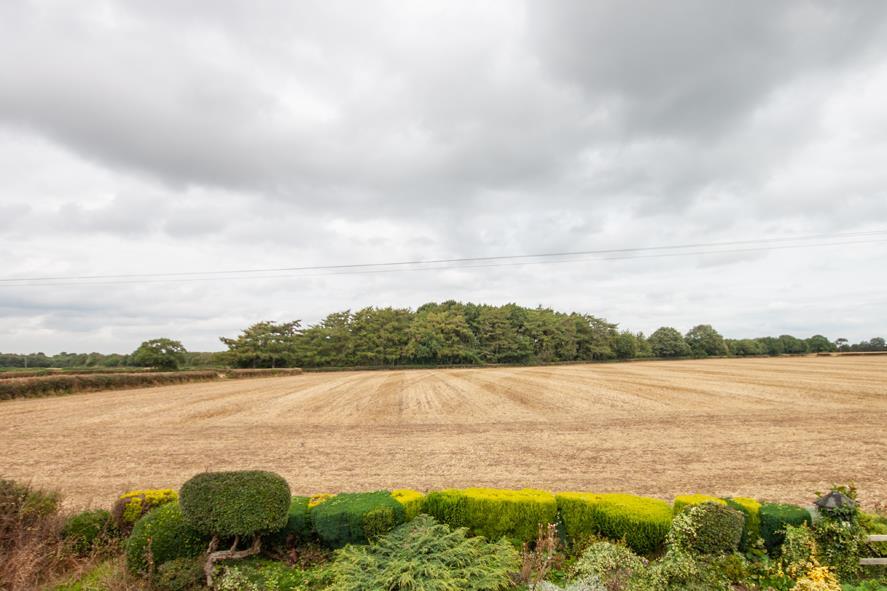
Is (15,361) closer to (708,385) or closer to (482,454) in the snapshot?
(482,454)

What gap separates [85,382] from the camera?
132 ft

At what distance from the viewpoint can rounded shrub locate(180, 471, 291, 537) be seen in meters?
6.21

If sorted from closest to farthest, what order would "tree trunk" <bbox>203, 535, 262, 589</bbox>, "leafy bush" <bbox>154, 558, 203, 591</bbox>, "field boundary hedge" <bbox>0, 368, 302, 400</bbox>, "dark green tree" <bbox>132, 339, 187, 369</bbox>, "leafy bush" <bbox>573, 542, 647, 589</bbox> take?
"leafy bush" <bbox>573, 542, 647, 589</bbox> < "leafy bush" <bbox>154, 558, 203, 591</bbox> < "tree trunk" <bbox>203, 535, 262, 589</bbox> < "field boundary hedge" <bbox>0, 368, 302, 400</bbox> < "dark green tree" <bbox>132, 339, 187, 369</bbox>

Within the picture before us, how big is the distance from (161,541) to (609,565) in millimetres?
6930

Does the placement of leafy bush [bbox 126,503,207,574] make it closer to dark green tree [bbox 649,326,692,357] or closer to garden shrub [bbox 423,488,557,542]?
garden shrub [bbox 423,488,557,542]

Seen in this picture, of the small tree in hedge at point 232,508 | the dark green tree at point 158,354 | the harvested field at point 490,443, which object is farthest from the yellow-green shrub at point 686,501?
the dark green tree at point 158,354

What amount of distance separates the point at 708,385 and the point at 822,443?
873 inches

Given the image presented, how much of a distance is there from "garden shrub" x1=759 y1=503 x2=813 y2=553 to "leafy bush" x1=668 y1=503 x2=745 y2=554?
102cm

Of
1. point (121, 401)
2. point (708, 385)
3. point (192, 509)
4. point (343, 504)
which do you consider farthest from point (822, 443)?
point (121, 401)

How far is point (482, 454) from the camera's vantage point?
48.3 ft

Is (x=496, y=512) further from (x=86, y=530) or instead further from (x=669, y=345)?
(x=669, y=345)

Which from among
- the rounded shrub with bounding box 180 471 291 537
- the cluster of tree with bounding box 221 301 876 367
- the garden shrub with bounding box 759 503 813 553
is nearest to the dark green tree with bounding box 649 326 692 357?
the cluster of tree with bounding box 221 301 876 367

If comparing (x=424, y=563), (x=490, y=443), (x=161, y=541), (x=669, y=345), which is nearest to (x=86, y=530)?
(x=161, y=541)

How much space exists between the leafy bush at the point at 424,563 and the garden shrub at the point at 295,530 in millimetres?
849
